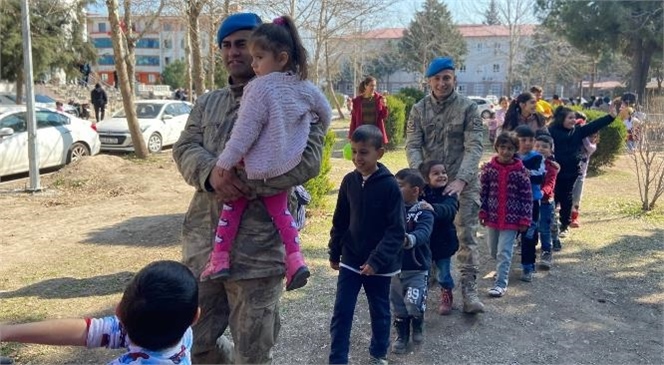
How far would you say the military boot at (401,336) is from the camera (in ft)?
13.2

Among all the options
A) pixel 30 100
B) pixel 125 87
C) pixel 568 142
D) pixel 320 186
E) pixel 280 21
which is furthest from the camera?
pixel 125 87

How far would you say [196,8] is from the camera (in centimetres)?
1386

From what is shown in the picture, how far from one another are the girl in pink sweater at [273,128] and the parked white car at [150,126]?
44.0ft

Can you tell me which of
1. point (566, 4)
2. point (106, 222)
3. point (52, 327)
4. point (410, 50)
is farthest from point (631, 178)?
point (410, 50)

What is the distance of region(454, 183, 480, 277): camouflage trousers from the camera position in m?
4.70

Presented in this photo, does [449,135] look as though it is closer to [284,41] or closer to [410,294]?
[410,294]

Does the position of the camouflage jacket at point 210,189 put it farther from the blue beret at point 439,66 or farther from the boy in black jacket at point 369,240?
the blue beret at point 439,66

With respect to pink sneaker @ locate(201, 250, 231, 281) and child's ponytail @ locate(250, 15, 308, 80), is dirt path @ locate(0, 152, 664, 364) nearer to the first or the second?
pink sneaker @ locate(201, 250, 231, 281)

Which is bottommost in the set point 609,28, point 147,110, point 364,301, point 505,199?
point 364,301

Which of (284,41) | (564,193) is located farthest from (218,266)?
(564,193)

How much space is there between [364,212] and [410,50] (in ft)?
152

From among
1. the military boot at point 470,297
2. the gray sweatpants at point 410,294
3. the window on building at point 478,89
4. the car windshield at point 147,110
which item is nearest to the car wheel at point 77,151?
the car windshield at point 147,110

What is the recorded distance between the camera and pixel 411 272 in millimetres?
4043

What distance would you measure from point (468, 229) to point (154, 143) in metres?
13.3
